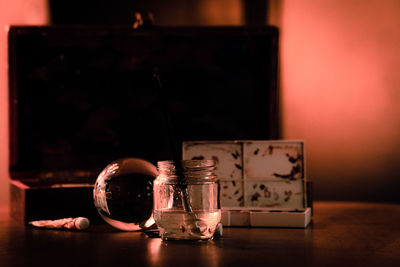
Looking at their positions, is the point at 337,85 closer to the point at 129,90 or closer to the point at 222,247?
the point at 129,90

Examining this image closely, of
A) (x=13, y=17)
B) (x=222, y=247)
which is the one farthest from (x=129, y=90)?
(x=222, y=247)

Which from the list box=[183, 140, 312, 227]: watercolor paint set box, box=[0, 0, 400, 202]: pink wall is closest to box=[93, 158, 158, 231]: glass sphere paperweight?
box=[183, 140, 312, 227]: watercolor paint set box

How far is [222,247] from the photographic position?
80cm

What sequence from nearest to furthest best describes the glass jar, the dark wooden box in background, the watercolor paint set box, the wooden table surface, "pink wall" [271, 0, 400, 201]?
1. the wooden table surface
2. the glass jar
3. the watercolor paint set box
4. the dark wooden box in background
5. "pink wall" [271, 0, 400, 201]

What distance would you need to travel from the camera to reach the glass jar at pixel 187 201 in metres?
0.85

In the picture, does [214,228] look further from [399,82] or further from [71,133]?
[399,82]

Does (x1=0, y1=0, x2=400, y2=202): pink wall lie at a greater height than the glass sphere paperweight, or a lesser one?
greater

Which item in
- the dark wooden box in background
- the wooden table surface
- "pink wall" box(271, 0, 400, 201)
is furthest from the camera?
"pink wall" box(271, 0, 400, 201)

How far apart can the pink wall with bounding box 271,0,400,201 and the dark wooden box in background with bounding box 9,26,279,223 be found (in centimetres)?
25

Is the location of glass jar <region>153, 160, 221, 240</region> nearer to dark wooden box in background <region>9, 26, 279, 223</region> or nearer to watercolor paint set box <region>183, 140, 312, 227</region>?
watercolor paint set box <region>183, 140, 312, 227</region>

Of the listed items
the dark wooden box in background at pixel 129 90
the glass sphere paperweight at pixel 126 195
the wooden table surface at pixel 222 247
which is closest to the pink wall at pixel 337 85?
the dark wooden box in background at pixel 129 90

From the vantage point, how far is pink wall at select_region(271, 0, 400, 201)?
1.62 m

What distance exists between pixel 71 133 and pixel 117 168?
554 millimetres

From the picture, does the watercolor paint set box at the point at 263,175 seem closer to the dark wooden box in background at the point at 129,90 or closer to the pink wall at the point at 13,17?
the dark wooden box in background at the point at 129,90
